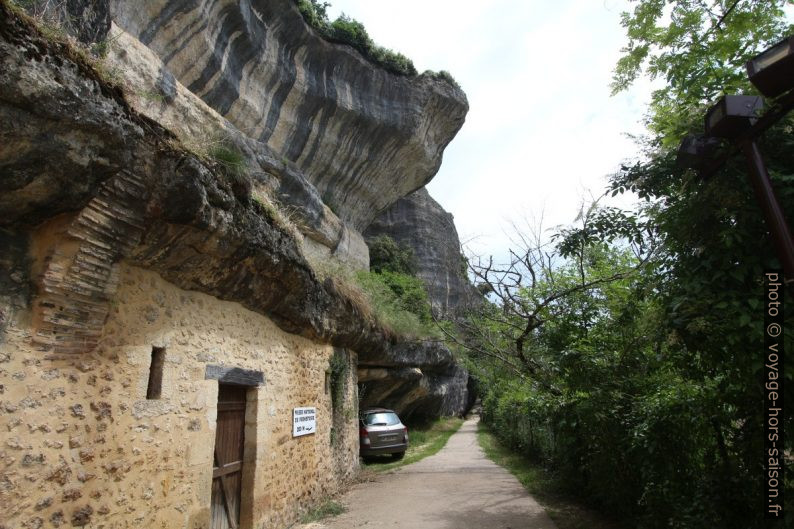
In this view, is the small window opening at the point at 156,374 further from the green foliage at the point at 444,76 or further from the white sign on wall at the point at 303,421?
the green foliage at the point at 444,76

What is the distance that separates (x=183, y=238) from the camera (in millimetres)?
4602

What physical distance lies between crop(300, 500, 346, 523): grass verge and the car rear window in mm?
4989

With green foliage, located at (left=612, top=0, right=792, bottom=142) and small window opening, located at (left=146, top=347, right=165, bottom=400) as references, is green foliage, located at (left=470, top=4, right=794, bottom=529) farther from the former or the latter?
small window opening, located at (left=146, top=347, right=165, bottom=400)

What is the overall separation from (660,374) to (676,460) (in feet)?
3.99

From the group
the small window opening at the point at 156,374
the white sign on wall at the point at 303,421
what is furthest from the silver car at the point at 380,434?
the small window opening at the point at 156,374

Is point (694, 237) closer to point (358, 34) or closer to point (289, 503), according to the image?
point (289, 503)

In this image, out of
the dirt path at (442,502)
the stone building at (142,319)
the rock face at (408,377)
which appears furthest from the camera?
the rock face at (408,377)

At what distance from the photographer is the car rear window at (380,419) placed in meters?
12.9

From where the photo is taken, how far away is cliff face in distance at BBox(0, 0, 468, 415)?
3.28 meters

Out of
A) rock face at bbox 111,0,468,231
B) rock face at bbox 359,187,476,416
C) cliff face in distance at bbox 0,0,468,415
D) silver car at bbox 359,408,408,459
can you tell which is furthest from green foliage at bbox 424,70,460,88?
silver car at bbox 359,408,408,459

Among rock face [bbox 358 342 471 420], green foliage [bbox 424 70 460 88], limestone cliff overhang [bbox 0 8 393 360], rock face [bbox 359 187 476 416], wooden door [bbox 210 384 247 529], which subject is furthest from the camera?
rock face [bbox 359 187 476 416]

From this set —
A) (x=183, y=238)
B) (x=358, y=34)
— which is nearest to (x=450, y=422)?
(x=358, y=34)

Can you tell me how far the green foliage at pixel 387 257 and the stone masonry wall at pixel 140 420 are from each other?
18163 mm

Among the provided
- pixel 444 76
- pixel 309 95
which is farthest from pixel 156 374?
pixel 444 76
